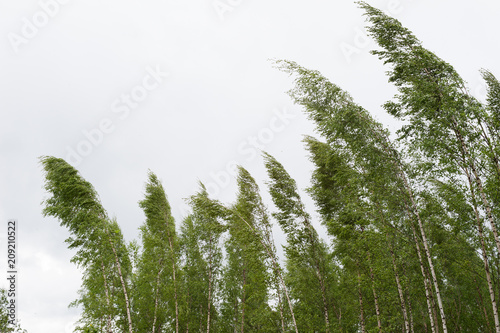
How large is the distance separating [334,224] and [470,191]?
6.55m

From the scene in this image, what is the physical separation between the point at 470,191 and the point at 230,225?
446 inches

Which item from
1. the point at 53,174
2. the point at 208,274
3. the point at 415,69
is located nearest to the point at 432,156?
the point at 415,69

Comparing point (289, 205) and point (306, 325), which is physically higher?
point (289, 205)

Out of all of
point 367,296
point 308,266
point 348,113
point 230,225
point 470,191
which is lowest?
point 367,296

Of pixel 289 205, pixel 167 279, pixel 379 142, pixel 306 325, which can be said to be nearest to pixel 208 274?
pixel 167 279

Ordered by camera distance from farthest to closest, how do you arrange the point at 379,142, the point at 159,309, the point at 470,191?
the point at 159,309, the point at 379,142, the point at 470,191

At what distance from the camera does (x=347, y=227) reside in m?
16.3

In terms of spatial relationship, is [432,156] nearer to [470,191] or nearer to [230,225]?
[470,191]

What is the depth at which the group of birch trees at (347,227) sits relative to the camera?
11914 mm

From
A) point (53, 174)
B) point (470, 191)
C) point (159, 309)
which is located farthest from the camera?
point (159, 309)

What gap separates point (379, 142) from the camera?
13867mm

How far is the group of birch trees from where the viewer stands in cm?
1191

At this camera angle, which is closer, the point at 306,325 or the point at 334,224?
the point at 334,224

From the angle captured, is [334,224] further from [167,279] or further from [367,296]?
[167,279]
